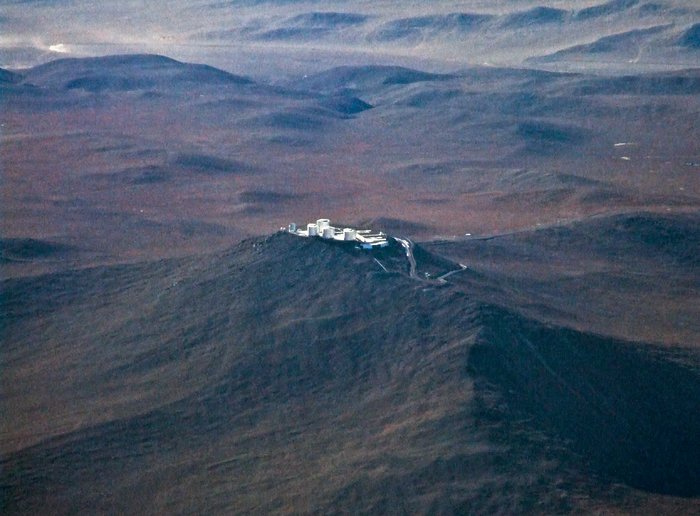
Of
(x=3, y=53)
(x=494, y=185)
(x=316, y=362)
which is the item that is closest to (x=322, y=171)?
(x=494, y=185)

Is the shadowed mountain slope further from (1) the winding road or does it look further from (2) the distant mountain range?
(2) the distant mountain range

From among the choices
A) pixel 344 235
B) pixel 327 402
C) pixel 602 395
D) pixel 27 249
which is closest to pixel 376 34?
pixel 27 249

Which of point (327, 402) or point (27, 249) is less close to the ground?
point (27, 249)

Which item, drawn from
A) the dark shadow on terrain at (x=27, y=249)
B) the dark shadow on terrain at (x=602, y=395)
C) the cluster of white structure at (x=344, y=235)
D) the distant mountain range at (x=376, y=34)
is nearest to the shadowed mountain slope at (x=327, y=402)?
the dark shadow on terrain at (x=602, y=395)

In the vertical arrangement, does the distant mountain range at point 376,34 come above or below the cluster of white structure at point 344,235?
above

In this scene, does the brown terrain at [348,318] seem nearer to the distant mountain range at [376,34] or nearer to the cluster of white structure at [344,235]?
the cluster of white structure at [344,235]

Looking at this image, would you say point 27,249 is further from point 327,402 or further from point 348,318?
point 327,402

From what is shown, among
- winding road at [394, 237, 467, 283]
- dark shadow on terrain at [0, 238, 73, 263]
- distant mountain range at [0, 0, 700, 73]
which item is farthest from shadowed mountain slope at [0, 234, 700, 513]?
distant mountain range at [0, 0, 700, 73]
